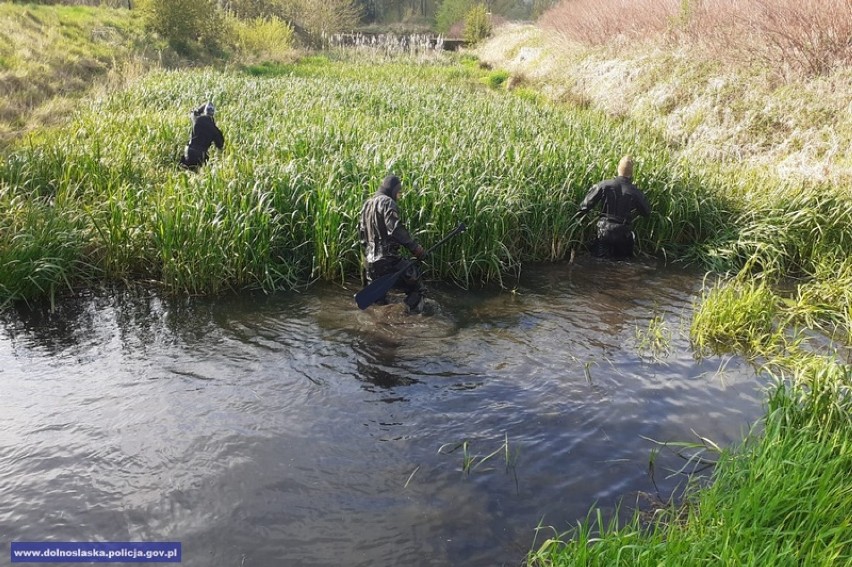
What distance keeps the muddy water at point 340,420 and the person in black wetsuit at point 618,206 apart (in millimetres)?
1579

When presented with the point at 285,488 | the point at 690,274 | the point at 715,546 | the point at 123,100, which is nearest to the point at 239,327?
the point at 285,488

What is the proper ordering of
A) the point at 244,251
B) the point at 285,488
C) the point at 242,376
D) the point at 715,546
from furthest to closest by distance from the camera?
the point at 244,251, the point at 242,376, the point at 285,488, the point at 715,546

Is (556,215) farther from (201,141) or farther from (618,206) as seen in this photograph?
(201,141)

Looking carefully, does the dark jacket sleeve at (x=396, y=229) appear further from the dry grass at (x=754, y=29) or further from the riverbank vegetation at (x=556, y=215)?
the dry grass at (x=754, y=29)

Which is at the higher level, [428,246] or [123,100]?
[123,100]

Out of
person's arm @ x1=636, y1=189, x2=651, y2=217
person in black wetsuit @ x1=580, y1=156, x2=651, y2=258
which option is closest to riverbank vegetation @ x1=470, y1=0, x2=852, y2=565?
person's arm @ x1=636, y1=189, x2=651, y2=217

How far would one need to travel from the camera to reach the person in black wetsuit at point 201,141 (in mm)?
10867

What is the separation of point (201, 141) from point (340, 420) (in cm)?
725

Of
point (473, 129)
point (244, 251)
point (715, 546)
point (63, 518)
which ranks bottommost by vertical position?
point (63, 518)

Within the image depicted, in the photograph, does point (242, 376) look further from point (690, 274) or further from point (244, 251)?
point (690, 274)

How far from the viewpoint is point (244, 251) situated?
27.1 ft

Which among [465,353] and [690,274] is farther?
[690,274]

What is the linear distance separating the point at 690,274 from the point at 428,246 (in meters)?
4.21

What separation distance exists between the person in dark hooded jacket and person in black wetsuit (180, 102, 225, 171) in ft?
15.1
